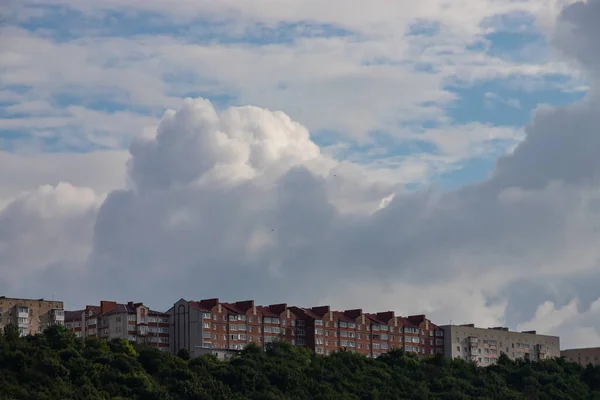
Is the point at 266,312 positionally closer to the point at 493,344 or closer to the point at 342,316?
the point at 342,316

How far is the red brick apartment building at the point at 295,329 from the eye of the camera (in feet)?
457

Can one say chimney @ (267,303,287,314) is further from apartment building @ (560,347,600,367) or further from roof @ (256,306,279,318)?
apartment building @ (560,347,600,367)

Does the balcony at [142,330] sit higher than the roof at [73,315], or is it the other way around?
the roof at [73,315]

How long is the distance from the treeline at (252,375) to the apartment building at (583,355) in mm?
24097

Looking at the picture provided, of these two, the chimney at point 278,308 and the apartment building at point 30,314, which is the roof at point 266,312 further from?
the apartment building at point 30,314

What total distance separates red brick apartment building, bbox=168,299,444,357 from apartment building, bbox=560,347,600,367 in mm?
33329

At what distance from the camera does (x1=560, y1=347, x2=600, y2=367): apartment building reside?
7308 inches

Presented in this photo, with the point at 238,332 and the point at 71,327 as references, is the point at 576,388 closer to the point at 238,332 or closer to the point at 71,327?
the point at 238,332

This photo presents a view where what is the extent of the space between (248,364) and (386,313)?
Answer: 39.8 meters

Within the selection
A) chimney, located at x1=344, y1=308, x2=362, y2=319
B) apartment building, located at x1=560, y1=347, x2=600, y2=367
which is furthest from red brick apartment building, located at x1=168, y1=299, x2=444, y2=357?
apartment building, located at x1=560, y1=347, x2=600, y2=367

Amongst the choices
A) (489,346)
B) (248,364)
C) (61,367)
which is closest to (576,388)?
(489,346)

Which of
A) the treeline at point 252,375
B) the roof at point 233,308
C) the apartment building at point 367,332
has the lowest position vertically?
the treeline at point 252,375

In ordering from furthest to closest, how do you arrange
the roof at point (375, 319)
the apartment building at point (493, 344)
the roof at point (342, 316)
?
the apartment building at point (493, 344), the roof at point (375, 319), the roof at point (342, 316)

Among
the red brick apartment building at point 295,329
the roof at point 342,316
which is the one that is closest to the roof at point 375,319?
the red brick apartment building at point 295,329
